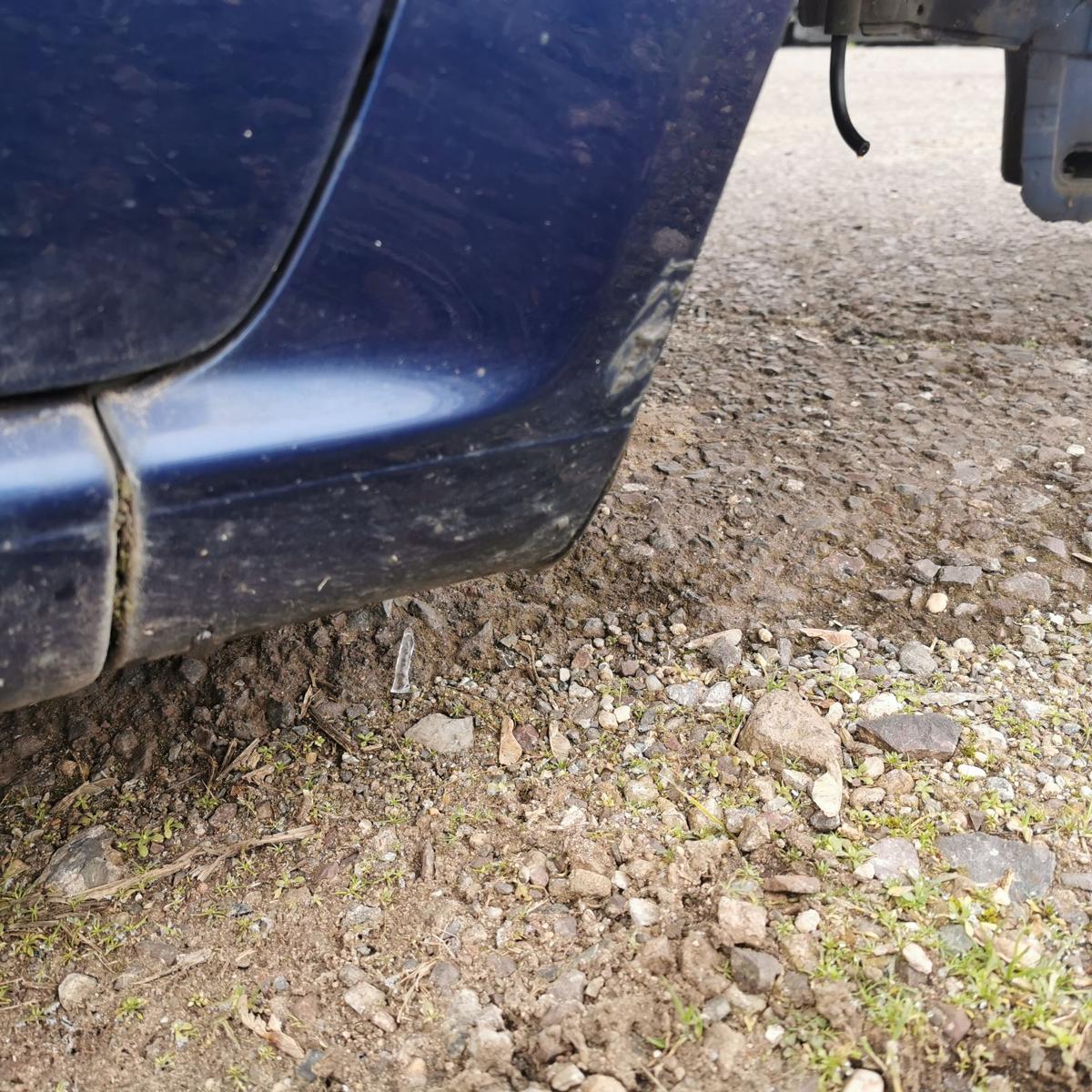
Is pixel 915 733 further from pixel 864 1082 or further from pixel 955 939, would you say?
pixel 864 1082

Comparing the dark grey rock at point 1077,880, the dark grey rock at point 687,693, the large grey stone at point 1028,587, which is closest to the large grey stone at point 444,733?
the dark grey rock at point 687,693

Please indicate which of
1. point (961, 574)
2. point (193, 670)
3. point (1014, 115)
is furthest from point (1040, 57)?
point (193, 670)

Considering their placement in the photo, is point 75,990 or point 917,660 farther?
point 917,660

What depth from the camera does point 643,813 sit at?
1.45 metres

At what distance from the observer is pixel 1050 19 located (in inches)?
72.5

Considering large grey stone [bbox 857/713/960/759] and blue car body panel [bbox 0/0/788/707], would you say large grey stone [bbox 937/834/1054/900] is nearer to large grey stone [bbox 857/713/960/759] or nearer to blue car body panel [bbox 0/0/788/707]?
large grey stone [bbox 857/713/960/759]

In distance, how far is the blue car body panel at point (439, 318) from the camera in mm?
1011

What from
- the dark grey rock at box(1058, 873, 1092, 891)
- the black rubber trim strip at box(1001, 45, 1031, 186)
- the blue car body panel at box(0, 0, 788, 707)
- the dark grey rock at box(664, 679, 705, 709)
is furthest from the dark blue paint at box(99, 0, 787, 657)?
the black rubber trim strip at box(1001, 45, 1031, 186)

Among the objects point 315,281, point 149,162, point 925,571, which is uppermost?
point 149,162

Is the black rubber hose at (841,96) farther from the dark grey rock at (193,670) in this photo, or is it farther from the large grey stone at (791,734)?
the dark grey rock at (193,670)

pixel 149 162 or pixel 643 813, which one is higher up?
pixel 149 162

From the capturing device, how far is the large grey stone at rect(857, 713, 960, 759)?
150cm

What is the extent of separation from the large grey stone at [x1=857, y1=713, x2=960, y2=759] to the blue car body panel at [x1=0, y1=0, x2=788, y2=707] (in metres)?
0.65

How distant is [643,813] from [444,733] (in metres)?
0.32
